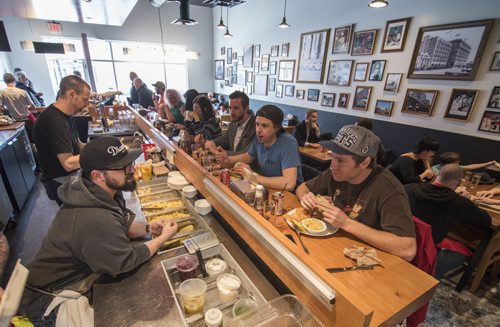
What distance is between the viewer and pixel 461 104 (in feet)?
12.8

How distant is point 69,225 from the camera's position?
1.29 meters

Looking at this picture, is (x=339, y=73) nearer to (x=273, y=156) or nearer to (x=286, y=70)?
(x=286, y=70)

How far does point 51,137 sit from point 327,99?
5785 millimetres

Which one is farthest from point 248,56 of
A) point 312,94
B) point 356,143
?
point 356,143

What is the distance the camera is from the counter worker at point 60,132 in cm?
235

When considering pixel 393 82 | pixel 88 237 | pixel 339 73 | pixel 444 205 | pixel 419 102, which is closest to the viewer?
pixel 88 237

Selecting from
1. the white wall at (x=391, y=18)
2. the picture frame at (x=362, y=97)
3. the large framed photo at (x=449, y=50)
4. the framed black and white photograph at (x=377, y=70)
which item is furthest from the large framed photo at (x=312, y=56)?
the large framed photo at (x=449, y=50)

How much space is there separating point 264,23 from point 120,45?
20.1 ft

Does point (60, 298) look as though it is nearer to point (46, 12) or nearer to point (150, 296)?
point (150, 296)

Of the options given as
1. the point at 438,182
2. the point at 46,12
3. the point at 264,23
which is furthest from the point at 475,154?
the point at 46,12

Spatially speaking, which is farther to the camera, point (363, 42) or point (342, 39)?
point (342, 39)

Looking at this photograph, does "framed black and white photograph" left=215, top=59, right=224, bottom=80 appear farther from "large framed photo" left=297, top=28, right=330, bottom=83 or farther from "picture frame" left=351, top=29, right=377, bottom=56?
"picture frame" left=351, top=29, right=377, bottom=56

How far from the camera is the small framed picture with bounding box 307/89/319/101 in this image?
21.5 feet

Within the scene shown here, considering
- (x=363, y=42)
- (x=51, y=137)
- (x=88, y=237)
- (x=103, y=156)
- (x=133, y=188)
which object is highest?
(x=363, y=42)
